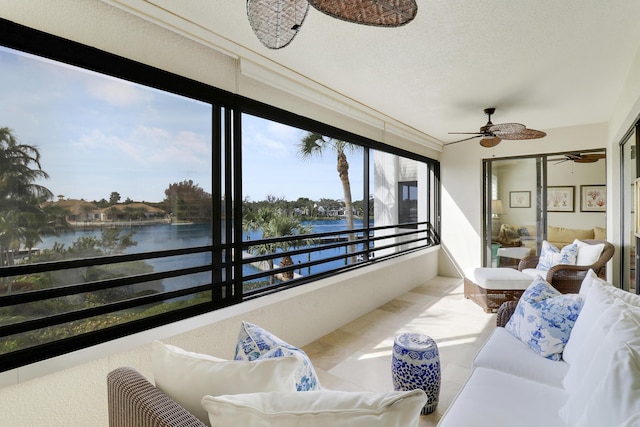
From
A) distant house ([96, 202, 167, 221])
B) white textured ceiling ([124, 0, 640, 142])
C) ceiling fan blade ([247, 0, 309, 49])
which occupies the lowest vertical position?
distant house ([96, 202, 167, 221])

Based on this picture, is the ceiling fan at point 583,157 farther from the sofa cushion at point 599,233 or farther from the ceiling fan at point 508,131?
the ceiling fan at point 508,131

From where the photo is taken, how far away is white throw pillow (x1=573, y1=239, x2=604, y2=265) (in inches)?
134

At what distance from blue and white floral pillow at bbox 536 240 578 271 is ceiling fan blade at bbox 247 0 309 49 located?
12.9ft

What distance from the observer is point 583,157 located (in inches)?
176

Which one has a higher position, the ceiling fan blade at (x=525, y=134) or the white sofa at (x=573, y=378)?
the ceiling fan blade at (x=525, y=134)

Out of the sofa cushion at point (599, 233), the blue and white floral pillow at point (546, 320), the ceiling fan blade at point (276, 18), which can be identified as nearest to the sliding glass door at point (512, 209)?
the sofa cushion at point (599, 233)

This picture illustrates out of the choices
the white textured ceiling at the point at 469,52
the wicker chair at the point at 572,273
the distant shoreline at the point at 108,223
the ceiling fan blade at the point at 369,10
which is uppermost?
the white textured ceiling at the point at 469,52

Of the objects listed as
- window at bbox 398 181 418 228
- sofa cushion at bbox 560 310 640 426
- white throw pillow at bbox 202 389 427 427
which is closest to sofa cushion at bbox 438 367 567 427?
sofa cushion at bbox 560 310 640 426

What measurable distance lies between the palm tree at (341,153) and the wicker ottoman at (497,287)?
150cm

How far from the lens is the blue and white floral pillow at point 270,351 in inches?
39.6

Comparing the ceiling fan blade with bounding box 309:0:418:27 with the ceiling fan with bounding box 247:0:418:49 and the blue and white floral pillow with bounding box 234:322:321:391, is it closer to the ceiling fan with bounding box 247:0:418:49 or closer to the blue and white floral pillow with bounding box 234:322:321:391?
the ceiling fan with bounding box 247:0:418:49

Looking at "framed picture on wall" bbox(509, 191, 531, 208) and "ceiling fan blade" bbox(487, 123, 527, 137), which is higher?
"ceiling fan blade" bbox(487, 123, 527, 137)

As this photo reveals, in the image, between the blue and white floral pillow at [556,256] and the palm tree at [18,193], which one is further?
the blue and white floral pillow at [556,256]

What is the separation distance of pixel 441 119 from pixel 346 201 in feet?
5.27
